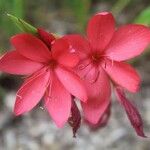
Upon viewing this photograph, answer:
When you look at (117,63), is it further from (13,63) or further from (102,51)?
(13,63)

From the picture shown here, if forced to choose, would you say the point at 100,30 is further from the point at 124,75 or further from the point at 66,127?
the point at 66,127

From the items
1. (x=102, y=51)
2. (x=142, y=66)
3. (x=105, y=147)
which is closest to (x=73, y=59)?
(x=102, y=51)

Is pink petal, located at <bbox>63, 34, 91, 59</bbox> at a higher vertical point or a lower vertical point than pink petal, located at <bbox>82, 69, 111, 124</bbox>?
higher

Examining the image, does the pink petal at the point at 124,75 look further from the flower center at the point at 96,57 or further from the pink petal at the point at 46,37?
the pink petal at the point at 46,37

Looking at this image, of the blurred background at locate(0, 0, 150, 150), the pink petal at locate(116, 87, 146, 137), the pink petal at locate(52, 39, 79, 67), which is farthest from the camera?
the blurred background at locate(0, 0, 150, 150)

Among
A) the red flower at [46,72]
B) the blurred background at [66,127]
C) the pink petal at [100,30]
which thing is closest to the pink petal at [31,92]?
the red flower at [46,72]

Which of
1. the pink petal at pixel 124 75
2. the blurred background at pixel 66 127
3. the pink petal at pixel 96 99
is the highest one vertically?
the pink petal at pixel 124 75

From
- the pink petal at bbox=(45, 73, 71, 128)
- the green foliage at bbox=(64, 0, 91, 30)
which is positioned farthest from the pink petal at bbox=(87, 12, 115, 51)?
→ the green foliage at bbox=(64, 0, 91, 30)

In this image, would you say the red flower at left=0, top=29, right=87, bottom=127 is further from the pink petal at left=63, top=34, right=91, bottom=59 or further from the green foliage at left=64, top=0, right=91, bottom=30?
the green foliage at left=64, top=0, right=91, bottom=30
